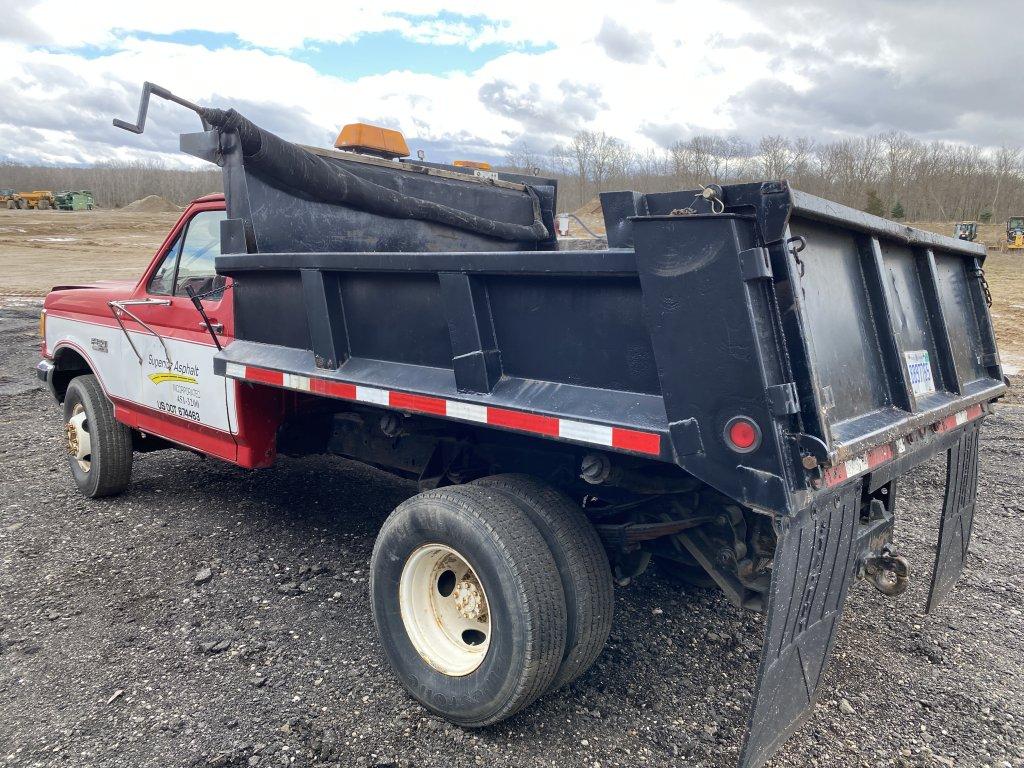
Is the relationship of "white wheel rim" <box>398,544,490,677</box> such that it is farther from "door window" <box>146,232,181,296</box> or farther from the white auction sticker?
"door window" <box>146,232,181,296</box>

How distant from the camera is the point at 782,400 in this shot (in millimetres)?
2004

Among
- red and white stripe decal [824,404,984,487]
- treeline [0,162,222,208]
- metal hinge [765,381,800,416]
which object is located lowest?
red and white stripe decal [824,404,984,487]

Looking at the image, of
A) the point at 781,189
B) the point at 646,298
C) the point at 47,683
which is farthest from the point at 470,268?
the point at 47,683

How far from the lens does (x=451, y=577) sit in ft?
9.58

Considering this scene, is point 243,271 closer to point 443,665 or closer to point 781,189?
point 443,665

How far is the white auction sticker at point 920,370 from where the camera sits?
111 inches

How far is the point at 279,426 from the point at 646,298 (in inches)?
→ 97.0

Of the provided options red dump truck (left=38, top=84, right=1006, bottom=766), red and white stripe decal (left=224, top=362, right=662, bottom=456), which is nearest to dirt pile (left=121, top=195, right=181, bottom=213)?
red dump truck (left=38, top=84, right=1006, bottom=766)

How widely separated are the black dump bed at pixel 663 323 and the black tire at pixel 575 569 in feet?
1.15

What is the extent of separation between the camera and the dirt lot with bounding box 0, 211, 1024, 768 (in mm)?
2639

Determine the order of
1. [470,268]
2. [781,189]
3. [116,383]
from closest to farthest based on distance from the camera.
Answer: [781,189], [470,268], [116,383]

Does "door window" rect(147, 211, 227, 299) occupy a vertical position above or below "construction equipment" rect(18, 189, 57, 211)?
below

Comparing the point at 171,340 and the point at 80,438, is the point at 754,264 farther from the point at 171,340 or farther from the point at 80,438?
the point at 80,438

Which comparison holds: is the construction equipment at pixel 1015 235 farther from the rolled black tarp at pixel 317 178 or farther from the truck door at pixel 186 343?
the truck door at pixel 186 343
